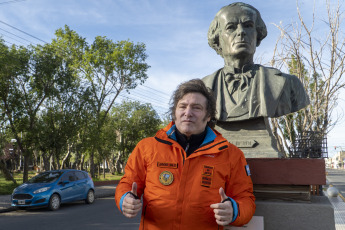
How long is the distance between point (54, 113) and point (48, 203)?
8316 mm

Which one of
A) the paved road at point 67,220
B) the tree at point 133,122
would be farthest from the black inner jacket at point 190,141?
the tree at point 133,122

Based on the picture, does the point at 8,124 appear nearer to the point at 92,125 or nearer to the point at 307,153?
the point at 92,125

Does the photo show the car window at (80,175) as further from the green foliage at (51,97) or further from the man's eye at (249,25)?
the man's eye at (249,25)

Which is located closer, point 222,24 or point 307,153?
point 222,24

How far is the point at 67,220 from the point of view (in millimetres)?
9344

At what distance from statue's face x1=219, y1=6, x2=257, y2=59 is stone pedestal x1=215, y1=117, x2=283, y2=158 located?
0.79 meters

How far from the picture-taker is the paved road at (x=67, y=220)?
838 centimetres

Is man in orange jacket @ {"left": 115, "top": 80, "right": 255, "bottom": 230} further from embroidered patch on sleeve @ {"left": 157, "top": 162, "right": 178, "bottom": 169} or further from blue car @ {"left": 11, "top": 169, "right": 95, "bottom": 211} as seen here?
blue car @ {"left": 11, "top": 169, "right": 95, "bottom": 211}

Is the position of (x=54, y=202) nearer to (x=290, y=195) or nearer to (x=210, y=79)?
(x=210, y=79)

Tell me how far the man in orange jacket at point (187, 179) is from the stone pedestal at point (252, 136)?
4.35ft

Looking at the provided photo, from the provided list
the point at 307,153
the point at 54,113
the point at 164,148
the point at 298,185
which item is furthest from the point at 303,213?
the point at 54,113

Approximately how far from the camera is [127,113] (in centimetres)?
3716

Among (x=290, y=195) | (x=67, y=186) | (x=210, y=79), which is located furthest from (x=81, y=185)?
(x=290, y=195)

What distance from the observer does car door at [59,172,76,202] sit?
12.0 metres
